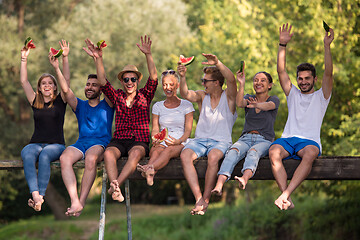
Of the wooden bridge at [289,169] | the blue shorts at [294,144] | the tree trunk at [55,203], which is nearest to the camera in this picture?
the blue shorts at [294,144]

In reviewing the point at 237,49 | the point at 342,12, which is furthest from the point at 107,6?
the point at 342,12

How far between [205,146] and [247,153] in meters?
0.51

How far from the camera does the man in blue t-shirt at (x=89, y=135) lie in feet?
19.8

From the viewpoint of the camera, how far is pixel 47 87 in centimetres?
657

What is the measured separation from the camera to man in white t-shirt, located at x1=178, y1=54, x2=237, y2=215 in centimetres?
590

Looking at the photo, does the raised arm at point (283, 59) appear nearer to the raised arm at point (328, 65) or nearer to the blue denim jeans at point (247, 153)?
the raised arm at point (328, 65)

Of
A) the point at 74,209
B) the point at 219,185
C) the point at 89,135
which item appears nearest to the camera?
the point at 219,185

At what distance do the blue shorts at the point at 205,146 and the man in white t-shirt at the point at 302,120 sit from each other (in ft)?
1.76

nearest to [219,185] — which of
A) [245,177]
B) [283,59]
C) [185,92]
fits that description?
[245,177]

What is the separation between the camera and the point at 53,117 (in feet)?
21.5

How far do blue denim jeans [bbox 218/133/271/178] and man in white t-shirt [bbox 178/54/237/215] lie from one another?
14cm

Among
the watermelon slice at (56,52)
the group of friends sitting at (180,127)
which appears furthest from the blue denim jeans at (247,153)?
the watermelon slice at (56,52)

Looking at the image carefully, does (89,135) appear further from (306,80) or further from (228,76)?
(306,80)

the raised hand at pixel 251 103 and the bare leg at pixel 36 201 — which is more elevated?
the raised hand at pixel 251 103
